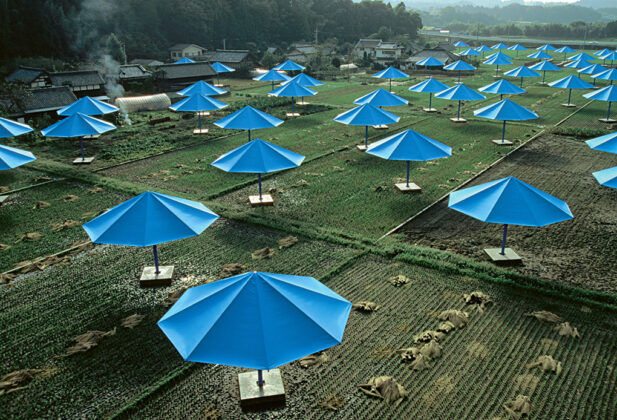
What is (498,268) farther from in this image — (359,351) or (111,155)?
(111,155)

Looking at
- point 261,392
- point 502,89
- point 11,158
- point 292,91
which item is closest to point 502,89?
point 502,89

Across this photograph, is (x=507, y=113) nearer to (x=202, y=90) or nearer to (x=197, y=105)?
(x=197, y=105)

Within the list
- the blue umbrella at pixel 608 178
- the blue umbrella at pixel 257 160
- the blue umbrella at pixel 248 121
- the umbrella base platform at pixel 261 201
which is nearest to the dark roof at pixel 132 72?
the blue umbrella at pixel 248 121

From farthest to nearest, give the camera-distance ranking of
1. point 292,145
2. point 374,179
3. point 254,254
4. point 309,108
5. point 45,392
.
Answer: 1. point 309,108
2. point 292,145
3. point 374,179
4. point 254,254
5. point 45,392

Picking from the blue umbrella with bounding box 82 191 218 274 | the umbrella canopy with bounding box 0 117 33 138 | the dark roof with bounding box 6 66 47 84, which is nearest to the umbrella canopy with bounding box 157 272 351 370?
the blue umbrella with bounding box 82 191 218 274

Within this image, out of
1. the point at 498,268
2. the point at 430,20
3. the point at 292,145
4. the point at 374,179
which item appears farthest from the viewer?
the point at 430,20

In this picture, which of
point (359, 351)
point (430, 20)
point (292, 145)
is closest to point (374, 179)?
point (292, 145)
